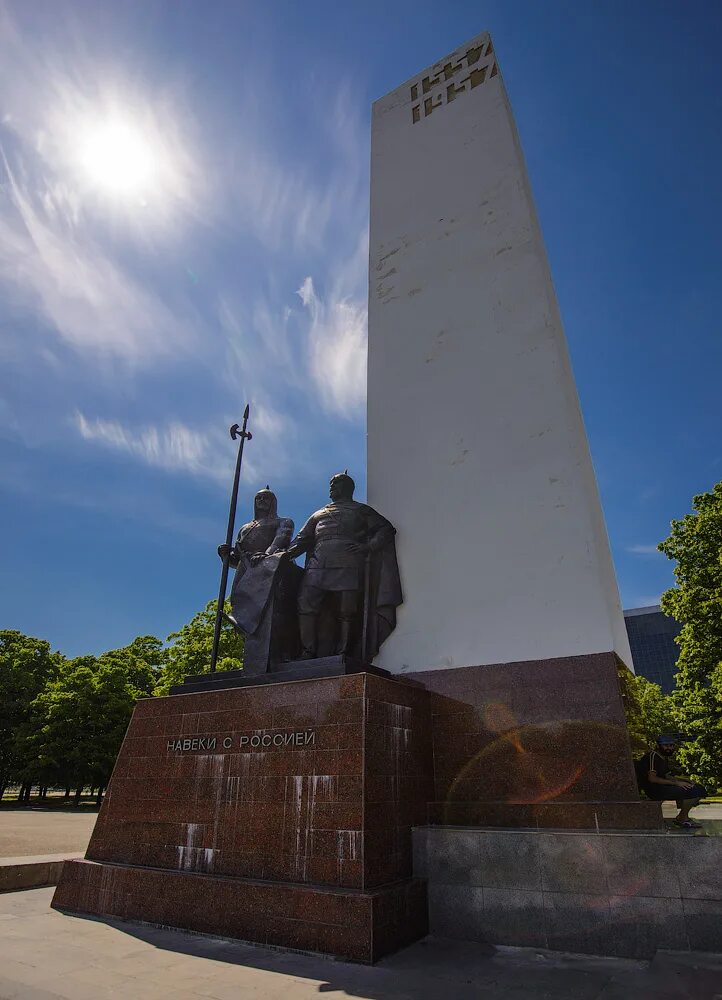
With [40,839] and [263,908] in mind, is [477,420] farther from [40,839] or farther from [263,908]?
[40,839]

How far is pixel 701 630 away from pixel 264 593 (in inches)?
669

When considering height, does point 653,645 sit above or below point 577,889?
above

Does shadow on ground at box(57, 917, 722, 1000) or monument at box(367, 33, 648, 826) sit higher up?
monument at box(367, 33, 648, 826)

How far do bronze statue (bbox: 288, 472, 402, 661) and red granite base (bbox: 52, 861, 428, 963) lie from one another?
8.98 ft

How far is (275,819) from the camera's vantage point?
237 inches

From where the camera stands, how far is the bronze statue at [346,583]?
7906mm

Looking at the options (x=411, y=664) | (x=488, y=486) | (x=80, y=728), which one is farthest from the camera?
(x=80, y=728)

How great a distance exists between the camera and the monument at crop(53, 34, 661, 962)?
5.77 metres

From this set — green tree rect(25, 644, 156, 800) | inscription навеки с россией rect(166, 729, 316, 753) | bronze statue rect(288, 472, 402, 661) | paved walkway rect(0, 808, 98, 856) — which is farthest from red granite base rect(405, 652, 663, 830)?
green tree rect(25, 644, 156, 800)

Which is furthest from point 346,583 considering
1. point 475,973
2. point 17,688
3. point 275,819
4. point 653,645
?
point 653,645

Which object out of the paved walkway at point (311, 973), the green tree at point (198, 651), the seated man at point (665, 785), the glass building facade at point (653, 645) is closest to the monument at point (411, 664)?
the seated man at point (665, 785)

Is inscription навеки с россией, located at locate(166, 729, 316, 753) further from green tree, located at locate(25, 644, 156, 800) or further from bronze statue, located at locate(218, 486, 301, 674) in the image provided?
green tree, located at locate(25, 644, 156, 800)

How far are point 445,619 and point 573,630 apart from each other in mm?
1619

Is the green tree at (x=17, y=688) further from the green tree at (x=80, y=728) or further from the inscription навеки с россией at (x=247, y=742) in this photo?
the inscription навеки с россией at (x=247, y=742)
